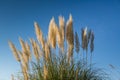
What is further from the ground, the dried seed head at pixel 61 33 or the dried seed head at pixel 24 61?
the dried seed head at pixel 61 33

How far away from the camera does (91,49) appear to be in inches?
215

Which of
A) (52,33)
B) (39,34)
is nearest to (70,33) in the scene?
(52,33)

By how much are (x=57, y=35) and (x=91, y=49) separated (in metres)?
0.85

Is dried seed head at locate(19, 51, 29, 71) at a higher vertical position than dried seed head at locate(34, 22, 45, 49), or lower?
lower

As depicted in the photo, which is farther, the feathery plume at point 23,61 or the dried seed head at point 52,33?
the feathery plume at point 23,61

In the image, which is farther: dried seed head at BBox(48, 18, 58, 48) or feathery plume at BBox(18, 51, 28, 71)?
feathery plume at BBox(18, 51, 28, 71)

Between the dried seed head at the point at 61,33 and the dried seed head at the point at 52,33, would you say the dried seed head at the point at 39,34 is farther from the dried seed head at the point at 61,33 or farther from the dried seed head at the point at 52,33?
the dried seed head at the point at 61,33

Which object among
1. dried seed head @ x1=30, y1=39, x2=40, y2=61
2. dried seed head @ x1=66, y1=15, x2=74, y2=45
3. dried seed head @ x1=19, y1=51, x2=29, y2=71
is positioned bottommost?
dried seed head @ x1=19, y1=51, x2=29, y2=71

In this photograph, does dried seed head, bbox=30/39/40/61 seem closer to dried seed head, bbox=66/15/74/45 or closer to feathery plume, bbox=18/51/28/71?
feathery plume, bbox=18/51/28/71

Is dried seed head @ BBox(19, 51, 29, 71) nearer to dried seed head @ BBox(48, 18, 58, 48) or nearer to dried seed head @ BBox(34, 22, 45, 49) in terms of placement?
dried seed head @ BBox(34, 22, 45, 49)

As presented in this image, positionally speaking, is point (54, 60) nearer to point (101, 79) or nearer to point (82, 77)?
point (82, 77)

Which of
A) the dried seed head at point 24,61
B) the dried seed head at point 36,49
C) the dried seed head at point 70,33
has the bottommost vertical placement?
the dried seed head at point 24,61

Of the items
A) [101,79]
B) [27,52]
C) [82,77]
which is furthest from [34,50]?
[101,79]

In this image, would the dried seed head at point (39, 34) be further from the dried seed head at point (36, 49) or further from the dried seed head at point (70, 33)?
the dried seed head at point (70, 33)
